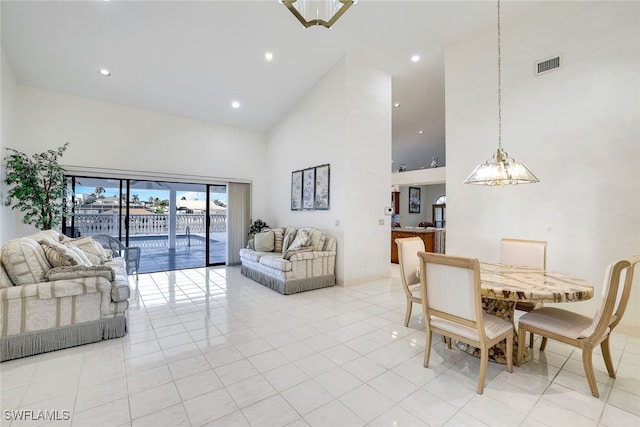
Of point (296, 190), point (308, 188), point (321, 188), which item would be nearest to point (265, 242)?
point (296, 190)

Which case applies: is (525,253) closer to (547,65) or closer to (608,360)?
(608,360)

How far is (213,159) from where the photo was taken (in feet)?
21.5

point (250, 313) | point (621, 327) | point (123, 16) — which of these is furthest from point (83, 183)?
point (621, 327)

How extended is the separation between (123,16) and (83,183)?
3.54 meters

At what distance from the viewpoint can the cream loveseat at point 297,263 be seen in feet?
14.9

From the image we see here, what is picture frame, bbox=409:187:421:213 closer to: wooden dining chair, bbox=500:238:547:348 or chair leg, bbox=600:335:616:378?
wooden dining chair, bbox=500:238:547:348

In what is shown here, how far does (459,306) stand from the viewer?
208cm

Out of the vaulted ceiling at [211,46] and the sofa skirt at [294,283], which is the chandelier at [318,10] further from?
the sofa skirt at [294,283]

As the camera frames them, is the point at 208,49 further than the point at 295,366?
Yes

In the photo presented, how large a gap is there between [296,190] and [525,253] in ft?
13.7

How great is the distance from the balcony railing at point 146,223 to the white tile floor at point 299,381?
369cm

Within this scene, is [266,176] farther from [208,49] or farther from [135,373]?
[135,373]

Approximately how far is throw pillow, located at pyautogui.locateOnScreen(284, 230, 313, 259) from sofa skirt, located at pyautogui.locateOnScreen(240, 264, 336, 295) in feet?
1.45

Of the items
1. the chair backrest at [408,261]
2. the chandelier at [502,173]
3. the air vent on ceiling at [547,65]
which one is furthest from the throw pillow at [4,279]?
the air vent on ceiling at [547,65]
